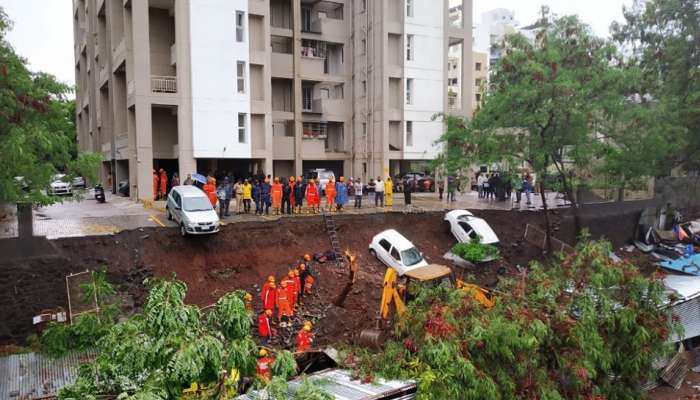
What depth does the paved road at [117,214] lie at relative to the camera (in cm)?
2027

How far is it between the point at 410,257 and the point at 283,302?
6887 millimetres

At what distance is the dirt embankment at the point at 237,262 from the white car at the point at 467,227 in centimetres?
73

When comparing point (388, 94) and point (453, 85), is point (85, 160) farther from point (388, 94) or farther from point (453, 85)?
point (453, 85)

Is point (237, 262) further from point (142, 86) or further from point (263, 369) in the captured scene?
point (263, 369)

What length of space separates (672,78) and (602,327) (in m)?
16.6

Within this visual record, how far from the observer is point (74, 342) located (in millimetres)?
14258

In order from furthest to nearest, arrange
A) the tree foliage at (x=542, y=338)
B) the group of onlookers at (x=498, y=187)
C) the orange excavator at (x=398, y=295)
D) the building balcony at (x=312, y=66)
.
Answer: the building balcony at (x=312, y=66) < the group of onlookers at (x=498, y=187) < the orange excavator at (x=398, y=295) < the tree foliage at (x=542, y=338)

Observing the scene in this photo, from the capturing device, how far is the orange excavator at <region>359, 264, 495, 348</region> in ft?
44.6

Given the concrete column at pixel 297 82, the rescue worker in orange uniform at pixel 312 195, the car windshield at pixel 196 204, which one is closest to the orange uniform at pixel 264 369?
the car windshield at pixel 196 204

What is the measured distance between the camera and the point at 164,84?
30328mm

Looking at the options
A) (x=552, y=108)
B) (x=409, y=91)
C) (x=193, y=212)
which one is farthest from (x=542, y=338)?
(x=409, y=91)

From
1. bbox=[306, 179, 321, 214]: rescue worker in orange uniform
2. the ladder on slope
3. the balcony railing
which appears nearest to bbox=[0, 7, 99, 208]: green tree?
the ladder on slope

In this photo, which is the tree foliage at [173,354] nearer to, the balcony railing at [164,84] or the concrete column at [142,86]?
the concrete column at [142,86]

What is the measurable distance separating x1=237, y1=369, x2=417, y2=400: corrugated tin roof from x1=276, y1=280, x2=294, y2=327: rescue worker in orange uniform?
6194 mm
